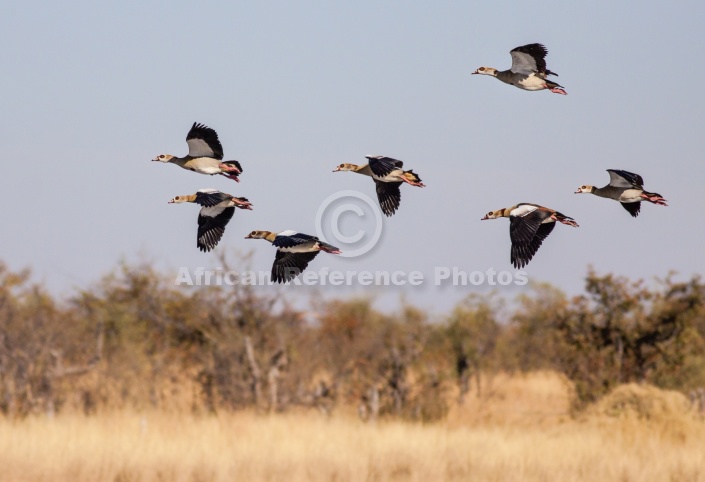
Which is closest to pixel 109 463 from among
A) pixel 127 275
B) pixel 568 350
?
pixel 568 350

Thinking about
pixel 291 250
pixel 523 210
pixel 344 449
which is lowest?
pixel 344 449

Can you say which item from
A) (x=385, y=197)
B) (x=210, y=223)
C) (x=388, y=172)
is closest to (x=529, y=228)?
(x=388, y=172)

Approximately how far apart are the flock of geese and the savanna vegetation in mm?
8268

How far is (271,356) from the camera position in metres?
23.2

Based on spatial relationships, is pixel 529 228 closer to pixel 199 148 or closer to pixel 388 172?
pixel 388 172

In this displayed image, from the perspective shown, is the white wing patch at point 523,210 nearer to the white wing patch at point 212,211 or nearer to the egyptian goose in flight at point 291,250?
the egyptian goose in flight at point 291,250

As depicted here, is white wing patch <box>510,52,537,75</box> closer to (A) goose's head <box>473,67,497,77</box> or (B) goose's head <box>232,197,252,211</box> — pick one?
(A) goose's head <box>473,67,497,77</box>

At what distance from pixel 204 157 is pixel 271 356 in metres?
14.5

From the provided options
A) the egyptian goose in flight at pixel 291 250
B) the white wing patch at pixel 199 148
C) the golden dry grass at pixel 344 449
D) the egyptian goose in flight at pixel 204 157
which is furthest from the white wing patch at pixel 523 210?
the golden dry grass at pixel 344 449

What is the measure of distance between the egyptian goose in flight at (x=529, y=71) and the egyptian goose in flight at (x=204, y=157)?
2.42 meters

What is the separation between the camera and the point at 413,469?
1805 centimetres

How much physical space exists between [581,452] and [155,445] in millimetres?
6676

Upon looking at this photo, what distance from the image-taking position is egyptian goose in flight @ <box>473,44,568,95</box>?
9.41 meters

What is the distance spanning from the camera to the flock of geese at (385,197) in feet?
26.3
